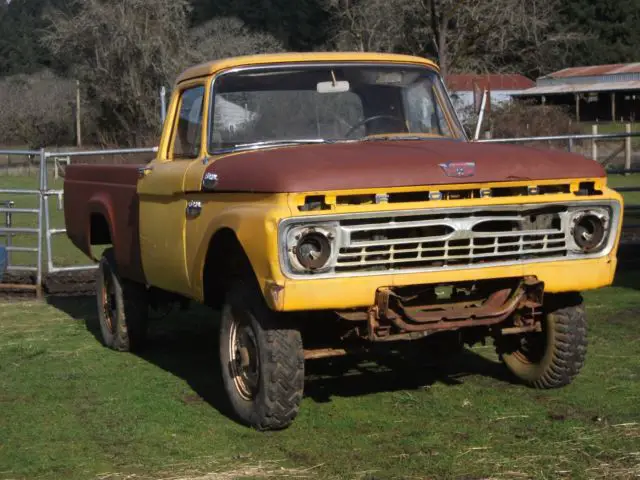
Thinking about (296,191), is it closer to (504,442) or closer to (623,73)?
(504,442)

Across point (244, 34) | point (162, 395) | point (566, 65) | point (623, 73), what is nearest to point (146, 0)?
point (244, 34)

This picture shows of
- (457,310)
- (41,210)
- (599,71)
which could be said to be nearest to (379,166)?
(457,310)

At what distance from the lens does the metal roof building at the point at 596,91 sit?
199 ft

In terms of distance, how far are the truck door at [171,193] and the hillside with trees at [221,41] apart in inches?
629

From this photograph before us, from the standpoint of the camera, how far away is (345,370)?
830cm

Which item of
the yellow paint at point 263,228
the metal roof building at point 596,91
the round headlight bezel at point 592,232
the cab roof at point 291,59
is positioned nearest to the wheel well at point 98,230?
the yellow paint at point 263,228

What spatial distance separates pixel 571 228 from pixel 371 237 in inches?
47.7

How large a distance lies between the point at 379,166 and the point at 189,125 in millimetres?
2139

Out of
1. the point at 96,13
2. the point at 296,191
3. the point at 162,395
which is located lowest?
the point at 162,395

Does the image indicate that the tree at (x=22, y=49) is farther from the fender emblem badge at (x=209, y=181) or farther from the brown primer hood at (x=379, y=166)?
the brown primer hood at (x=379, y=166)

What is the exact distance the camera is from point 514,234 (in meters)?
6.62

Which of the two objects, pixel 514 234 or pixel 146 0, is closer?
pixel 514 234

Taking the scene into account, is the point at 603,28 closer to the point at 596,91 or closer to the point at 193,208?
the point at 596,91

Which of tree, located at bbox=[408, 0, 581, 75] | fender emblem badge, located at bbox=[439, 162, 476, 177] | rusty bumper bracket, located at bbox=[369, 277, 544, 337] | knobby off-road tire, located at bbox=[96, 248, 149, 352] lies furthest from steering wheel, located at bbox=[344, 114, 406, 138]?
tree, located at bbox=[408, 0, 581, 75]
